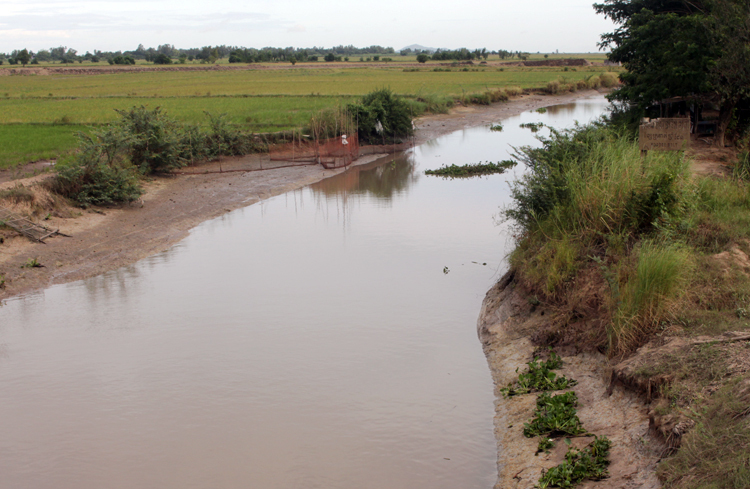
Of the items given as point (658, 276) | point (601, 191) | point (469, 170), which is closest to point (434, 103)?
point (469, 170)

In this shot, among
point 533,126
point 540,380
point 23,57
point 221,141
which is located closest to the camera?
point 540,380

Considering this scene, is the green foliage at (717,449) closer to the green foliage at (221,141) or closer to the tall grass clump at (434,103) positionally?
the green foliage at (221,141)

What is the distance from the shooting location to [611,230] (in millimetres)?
7707

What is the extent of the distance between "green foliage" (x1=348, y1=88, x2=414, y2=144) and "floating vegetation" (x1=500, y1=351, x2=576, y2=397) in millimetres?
19810

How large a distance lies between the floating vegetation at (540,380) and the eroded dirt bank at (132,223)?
25.6 ft

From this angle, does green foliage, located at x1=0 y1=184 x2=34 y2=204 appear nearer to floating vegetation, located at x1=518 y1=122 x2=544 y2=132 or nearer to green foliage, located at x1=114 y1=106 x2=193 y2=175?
green foliage, located at x1=114 y1=106 x2=193 y2=175

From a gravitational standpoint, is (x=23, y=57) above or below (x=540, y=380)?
above

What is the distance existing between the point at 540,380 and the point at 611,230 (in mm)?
2352

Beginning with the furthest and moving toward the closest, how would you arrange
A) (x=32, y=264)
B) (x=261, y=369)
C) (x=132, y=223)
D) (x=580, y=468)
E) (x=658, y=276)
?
(x=132, y=223) → (x=32, y=264) → (x=261, y=369) → (x=658, y=276) → (x=580, y=468)

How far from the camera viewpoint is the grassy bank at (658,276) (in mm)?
4230

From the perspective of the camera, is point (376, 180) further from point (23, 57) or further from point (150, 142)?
point (23, 57)

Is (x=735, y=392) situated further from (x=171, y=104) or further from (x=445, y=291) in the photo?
(x=171, y=104)

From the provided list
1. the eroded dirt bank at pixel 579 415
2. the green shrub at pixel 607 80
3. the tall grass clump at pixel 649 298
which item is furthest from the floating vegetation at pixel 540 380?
the green shrub at pixel 607 80

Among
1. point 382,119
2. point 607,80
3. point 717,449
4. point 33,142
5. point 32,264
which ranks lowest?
point 32,264
